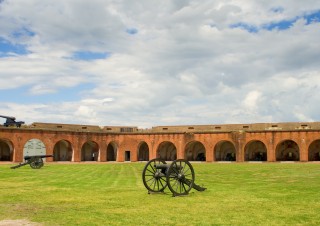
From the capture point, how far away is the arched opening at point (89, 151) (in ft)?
146

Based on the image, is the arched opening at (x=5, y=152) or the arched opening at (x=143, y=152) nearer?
the arched opening at (x=5, y=152)

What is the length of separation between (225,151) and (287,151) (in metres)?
6.97

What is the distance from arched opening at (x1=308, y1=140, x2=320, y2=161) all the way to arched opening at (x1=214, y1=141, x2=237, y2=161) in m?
8.21

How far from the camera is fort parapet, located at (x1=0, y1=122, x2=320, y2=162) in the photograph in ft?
117

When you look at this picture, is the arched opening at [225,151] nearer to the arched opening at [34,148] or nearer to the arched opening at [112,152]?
the arched opening at [112,152]

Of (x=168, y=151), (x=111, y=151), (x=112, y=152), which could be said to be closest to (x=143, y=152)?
(x=168, y=151)

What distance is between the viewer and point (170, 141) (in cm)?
4056

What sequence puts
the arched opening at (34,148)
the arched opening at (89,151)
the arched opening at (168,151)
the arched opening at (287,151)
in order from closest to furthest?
the arched opening at (34,148) → the arched opening at (287,151) → the arched opening at (168,151) → the arched opening at (89,151)

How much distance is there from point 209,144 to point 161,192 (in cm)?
2780

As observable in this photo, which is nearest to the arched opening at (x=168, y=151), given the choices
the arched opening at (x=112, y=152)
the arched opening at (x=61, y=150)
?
the arched opening at (x=112, y=152)

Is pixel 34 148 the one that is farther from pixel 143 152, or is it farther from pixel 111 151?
pixel 143 152

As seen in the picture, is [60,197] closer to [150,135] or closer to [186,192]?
[186,192]

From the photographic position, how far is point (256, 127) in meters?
38.4

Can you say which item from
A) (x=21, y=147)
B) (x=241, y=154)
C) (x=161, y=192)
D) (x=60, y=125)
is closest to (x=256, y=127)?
(x=241, y=154)
